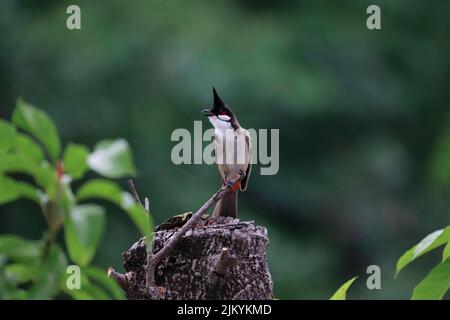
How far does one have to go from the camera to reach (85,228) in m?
1.16

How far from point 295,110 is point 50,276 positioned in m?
9.69

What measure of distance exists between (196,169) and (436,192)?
3005 mm

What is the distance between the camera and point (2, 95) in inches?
400

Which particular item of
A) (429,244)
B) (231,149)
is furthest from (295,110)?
(429,244)

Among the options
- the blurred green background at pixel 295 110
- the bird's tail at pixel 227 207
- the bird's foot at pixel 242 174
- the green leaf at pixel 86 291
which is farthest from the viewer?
the blurred green background at pixel 295 110

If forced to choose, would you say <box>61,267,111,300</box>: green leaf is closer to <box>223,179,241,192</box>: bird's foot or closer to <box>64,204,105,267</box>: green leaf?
<box>64,204,105,267</box>: green leaf

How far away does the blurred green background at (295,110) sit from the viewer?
391 inches

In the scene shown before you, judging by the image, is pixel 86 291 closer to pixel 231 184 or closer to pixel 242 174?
pixel 231 184

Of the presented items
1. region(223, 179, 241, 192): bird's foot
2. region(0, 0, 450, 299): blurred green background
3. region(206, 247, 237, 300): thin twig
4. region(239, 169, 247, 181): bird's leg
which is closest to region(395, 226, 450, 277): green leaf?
region(206, 247, 237, 300): thin twig

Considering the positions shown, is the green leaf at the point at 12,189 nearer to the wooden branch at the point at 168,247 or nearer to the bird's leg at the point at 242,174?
the wooden branch at the point at 168,247

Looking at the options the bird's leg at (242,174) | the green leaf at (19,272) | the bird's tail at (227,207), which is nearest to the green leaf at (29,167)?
the green leaf at (19,272)

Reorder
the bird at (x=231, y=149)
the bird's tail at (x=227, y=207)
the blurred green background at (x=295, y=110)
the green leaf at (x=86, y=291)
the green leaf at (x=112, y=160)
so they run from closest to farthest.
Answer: the green leaf at (x=112, y=160), the green leaf at (x=86, y=291), the bird's tail at (x=227, y=207), the bird at (x=231, y=149), the blurred green background at (x=295, y=110)

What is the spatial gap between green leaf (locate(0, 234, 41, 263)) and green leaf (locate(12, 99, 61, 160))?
4.8 inches
